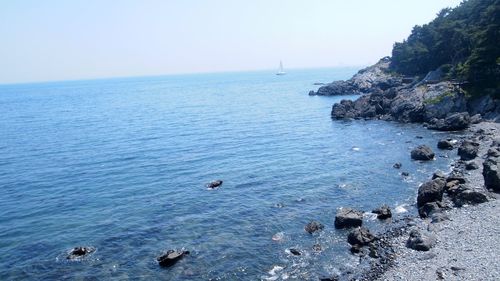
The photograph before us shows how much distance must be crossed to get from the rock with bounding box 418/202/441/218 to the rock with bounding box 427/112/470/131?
4125cm

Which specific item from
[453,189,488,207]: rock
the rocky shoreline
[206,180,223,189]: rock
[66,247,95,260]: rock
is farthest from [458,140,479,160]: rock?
[66,247,95,260]: rock

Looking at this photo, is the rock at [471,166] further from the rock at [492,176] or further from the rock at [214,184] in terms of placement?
the rock at [214,184]

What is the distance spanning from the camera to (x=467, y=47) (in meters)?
93.4

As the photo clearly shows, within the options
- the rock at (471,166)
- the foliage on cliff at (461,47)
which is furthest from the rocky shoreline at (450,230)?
the foliage on cliff at (461,47)

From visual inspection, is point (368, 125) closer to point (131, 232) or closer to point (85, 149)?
point (85, 149)

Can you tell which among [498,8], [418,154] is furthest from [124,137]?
[498,8]

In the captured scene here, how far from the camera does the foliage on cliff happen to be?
241 ft

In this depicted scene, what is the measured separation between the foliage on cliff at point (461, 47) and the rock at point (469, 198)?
4456 cm

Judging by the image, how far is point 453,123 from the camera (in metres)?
73.7

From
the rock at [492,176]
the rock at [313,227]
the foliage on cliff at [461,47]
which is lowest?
the rock at [313,227]

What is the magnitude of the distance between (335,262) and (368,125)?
64564 millimetres

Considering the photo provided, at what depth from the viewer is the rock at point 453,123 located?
237 ft

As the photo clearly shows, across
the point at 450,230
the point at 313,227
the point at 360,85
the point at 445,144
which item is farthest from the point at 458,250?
the point at 360,85

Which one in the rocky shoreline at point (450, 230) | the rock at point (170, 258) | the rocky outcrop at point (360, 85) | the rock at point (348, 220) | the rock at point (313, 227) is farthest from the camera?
the rocky outcrop at point (360, 85)
